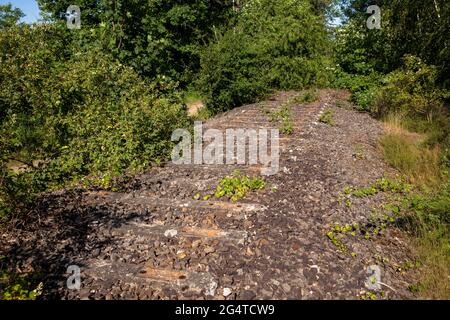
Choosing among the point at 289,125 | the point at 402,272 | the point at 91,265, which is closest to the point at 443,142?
the point at 289,125

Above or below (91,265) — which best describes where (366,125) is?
above

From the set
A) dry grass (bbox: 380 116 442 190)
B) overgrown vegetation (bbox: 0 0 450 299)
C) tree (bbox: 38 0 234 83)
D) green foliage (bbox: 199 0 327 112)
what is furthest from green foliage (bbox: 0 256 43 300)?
tree (bbox: 38 0 234 83)

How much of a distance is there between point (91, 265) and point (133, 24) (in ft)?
33.4

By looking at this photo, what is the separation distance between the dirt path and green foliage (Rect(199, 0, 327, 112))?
5.82 meters

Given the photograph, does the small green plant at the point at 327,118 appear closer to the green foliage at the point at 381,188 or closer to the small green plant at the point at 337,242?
the green foliage at the point at 381,188

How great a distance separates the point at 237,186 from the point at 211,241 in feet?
4.47

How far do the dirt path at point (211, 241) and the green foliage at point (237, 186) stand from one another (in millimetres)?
123

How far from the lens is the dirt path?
3086 mm

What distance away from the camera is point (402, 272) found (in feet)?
10.9

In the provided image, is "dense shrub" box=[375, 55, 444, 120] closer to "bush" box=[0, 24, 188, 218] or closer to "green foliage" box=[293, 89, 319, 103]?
"green foliage" box=[293, 89, 319, 103]

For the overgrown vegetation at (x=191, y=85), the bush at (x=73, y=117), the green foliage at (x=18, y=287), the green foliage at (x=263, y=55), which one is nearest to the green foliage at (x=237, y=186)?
the overgrown vegetation at (x=191, y=85)

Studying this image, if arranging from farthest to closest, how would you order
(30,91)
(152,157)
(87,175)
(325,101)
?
(325,101) < (30,91) < (152,157) < (87,175)

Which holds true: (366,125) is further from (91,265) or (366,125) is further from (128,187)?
(91,265)
